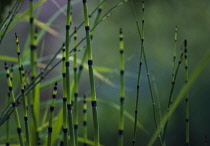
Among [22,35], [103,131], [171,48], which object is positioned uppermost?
[22,35]

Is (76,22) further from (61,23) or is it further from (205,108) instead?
(205,108)

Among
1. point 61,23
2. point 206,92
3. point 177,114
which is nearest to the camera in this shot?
point 177,114

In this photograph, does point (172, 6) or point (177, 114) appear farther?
point (172, 6)

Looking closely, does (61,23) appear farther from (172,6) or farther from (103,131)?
(103,131)

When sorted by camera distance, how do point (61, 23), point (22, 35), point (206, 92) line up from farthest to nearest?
point (22, 35)
point (61, 23)
point (206, 92)

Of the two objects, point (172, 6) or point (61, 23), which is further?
point (61, 23)

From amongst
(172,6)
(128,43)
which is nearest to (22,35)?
(128,43)

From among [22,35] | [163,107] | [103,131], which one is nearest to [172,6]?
[163,107]

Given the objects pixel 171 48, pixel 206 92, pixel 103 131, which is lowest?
pixel 103 131

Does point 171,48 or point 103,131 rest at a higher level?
point 171,48
